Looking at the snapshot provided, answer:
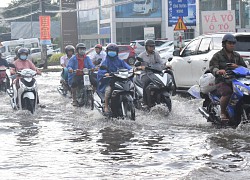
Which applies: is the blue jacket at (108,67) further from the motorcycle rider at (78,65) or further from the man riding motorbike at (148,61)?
the motorcycle rider at (78,65)

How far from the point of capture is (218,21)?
26.2m

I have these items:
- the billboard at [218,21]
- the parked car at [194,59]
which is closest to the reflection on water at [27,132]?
the parked car at [194,59]

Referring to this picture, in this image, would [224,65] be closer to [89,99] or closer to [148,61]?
[148,61]

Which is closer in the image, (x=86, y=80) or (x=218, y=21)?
(x=86, y=80)

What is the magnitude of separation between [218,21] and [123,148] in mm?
19005

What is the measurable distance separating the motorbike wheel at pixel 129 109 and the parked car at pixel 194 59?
373 centimetres

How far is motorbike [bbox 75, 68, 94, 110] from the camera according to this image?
527 inches

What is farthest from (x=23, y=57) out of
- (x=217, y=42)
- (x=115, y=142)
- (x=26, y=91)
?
(x=115, y=142)

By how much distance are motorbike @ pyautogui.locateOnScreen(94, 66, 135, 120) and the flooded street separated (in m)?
0.18

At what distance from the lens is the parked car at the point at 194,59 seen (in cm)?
1440

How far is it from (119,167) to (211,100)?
11.0 ft

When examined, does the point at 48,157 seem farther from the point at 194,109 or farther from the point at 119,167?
the point at 194,109

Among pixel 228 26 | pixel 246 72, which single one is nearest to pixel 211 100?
pixel 246 72

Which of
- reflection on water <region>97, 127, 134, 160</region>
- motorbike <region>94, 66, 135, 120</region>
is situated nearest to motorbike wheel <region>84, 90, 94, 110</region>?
motorbike <region>94, 66, 135, 120</region>
